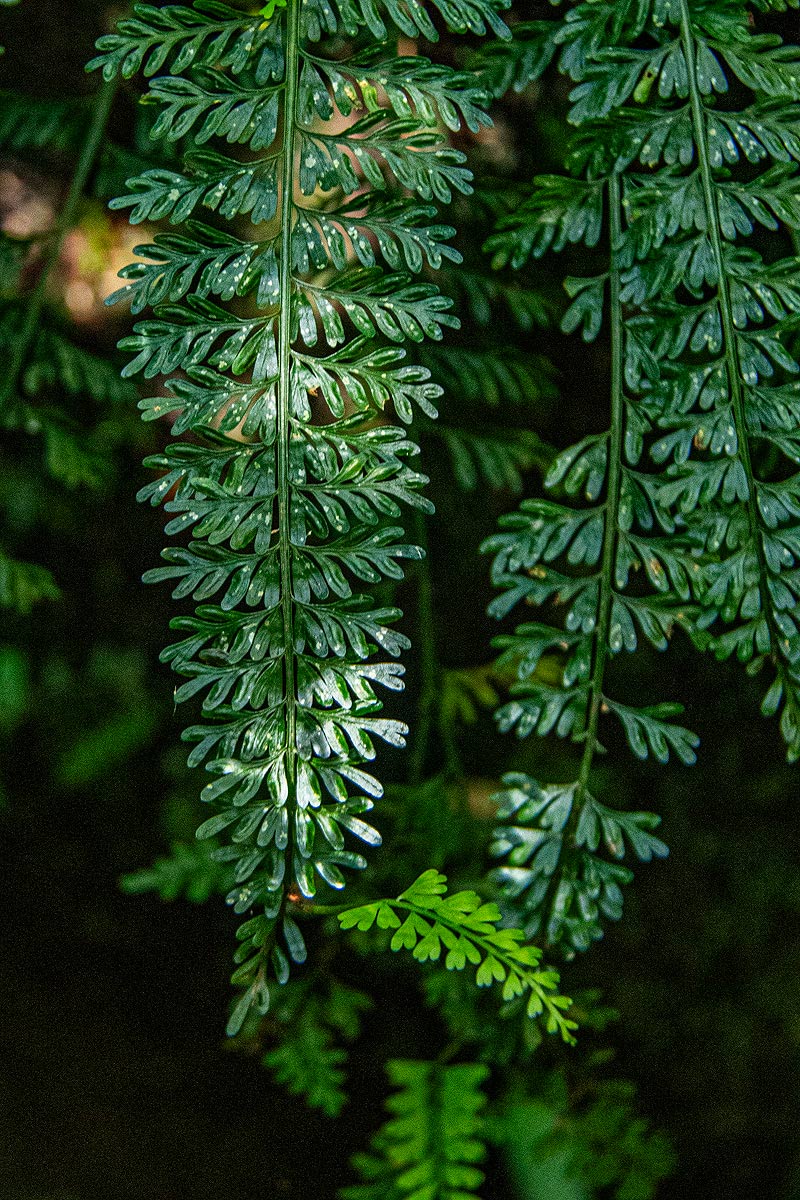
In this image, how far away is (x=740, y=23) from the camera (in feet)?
3.01

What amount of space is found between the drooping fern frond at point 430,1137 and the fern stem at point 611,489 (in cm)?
55

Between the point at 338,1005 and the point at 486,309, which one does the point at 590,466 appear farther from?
the point at 338,1005

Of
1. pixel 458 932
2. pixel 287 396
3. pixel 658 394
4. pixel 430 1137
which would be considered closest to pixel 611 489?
pixel 658 394

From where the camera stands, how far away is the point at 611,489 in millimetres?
1012

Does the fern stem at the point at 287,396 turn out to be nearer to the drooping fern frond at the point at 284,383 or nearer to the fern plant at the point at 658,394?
the drooping fern frond at the point at 284,383

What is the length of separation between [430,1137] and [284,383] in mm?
1021

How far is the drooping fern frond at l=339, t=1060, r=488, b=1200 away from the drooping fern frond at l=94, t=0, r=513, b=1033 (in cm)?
54

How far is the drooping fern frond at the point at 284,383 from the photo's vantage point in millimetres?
858

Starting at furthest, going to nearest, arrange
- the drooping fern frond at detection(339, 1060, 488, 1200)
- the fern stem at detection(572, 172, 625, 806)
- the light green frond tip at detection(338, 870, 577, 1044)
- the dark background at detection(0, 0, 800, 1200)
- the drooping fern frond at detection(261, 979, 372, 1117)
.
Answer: the dark background at detection(0, 0, 800, 1200) → the drooping fern frond at detection(261, 979, 372, 1117) → the drooping fern frond at detection(339, 1060, 488, 1200) → the fern stem at detection(572, 172, 625, 806) → the light green frond tip at detection(338, 870, 577, 1044)

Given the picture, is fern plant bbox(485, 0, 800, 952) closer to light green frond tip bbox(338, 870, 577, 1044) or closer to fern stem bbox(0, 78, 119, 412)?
light green frond tip bbox(338, 870, 577, 1044)

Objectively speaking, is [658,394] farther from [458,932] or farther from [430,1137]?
[430,1137]

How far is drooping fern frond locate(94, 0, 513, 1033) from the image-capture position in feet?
2.81

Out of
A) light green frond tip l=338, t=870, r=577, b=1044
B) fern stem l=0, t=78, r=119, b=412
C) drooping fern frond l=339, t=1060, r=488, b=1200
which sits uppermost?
fern stem l=0, t=78, r=119, b=412

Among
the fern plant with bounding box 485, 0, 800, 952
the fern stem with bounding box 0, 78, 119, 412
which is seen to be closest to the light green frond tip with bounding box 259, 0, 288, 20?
the fern plant with bounding box 485, 0, 800, 952
